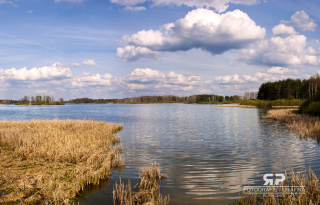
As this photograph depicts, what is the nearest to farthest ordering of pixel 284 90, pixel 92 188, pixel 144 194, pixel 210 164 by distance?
pixel 144 194 < pixel 92 188 < pixel 210 164 < pixel 284 90

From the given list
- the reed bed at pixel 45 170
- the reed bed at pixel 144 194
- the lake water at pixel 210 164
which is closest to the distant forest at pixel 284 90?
the lake water at pixel 210 164

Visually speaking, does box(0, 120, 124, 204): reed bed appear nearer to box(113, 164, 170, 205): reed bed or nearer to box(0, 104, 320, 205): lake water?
box(0, 104, 320, 205): lake water

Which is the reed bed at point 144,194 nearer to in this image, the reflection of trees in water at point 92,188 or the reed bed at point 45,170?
the reflection of trees in water at point 92,188

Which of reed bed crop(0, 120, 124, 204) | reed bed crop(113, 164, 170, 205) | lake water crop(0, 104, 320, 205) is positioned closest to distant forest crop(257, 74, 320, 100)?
lake water crop(0, 104, 320, 205)

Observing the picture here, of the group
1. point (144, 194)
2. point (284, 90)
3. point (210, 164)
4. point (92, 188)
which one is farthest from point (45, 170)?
point (284, 90)

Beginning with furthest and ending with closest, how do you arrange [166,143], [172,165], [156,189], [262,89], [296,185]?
[262,89] → [166,143] → [172,165] → [156,189] → [296,185]

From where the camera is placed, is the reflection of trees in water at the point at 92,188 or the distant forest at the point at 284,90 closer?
the reflection of trees in water at the point at 92,188

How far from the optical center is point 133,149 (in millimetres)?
17656

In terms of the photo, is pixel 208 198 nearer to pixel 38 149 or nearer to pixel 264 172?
pixel 264 172

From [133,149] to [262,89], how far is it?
137 meters

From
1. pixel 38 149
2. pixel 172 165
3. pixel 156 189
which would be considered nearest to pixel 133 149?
pixel 172 165

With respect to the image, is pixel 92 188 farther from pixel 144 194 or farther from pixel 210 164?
pixel 210 164

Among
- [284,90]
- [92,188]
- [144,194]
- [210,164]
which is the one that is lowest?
[210,164]

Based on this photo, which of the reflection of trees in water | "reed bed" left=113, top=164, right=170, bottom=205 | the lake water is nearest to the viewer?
"reed bed" left=113, top=164, right=170, bottom=205
